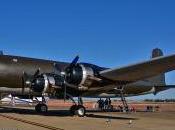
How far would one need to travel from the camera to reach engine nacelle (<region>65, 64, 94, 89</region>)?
A: 23391 millimetres

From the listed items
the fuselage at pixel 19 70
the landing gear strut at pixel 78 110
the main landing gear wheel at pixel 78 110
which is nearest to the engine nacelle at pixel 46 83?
the landing gear strut at pixel 78 110

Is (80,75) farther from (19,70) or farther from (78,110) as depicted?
(19,70)

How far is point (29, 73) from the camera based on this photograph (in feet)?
89.5

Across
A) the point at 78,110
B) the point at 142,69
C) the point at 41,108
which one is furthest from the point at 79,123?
the point at 41,108

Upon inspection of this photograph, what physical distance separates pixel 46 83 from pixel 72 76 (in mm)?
1737

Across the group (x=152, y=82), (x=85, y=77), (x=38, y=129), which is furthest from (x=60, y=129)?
(x=152, y=82)

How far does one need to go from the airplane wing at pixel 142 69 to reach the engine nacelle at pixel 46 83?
9.57ft

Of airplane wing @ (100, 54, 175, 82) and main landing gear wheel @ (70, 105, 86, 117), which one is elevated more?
airplane wing @ (100, 54, 175, 82)

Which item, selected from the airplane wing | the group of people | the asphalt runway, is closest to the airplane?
the airplane wing

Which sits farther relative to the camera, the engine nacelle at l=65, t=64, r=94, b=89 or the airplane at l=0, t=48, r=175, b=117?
the engine nacelle at l=65, t=64, r=94, b=89

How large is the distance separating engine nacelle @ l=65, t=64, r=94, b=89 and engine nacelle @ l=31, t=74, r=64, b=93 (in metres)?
0.79

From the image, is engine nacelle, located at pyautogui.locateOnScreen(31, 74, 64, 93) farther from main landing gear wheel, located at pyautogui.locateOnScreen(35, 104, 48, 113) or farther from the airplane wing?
main landing gear wheel, located at pyautogui.locateOnScreen(35, 104, 48, 113)

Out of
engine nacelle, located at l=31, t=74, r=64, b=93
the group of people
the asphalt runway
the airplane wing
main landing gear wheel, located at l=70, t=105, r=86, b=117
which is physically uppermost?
the airplane wing

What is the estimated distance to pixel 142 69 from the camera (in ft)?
72.7
